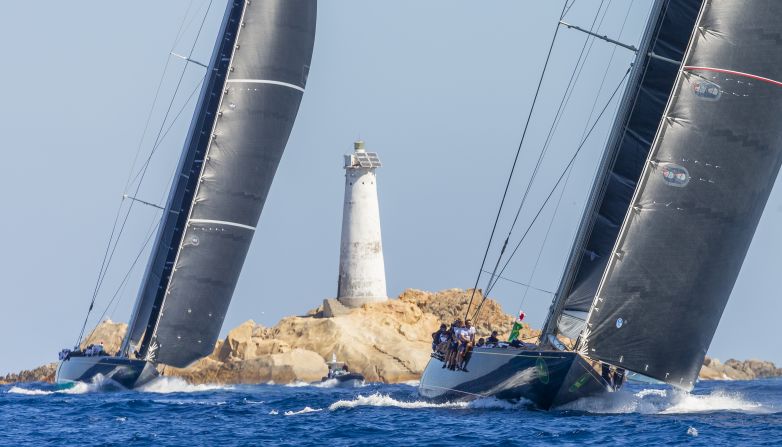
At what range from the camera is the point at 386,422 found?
76.3ft

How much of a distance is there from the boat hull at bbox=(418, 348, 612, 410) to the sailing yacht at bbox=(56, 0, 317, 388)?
9561 mm

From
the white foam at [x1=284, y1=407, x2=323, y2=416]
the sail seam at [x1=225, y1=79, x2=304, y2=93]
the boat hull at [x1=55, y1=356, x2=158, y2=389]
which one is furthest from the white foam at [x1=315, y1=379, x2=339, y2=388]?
Result: the white foam at [x1=284, y1=407, x2=323, y2=416]

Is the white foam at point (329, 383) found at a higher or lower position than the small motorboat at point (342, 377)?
lower

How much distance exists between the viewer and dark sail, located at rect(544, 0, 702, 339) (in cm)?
2331

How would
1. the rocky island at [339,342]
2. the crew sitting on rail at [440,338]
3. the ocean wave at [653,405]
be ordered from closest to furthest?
the ocean wave at [653,405] < the crew sitting on rail at [440,338] < the rocky island at [339,342]

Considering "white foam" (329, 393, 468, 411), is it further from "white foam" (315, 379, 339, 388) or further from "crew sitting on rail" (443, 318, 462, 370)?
"white foam" (315, 379, 339, 388)

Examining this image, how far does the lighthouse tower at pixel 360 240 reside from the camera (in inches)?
2039

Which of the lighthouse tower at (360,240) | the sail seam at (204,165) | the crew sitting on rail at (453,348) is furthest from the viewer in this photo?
the lighthouse tower at (360,240)

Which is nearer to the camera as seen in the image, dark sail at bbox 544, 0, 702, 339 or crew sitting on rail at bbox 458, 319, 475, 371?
dark sail at bbox 544, 0, 702, 339

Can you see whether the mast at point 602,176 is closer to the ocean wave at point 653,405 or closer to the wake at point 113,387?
the ocean wave at point 653,405

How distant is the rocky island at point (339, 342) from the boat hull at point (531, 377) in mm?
21133

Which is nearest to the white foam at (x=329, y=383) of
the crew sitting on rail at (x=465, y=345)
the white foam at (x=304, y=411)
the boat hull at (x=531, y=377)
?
the white foam at (x=304, y=411)

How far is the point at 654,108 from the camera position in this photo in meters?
23.5

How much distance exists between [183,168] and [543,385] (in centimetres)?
1345
